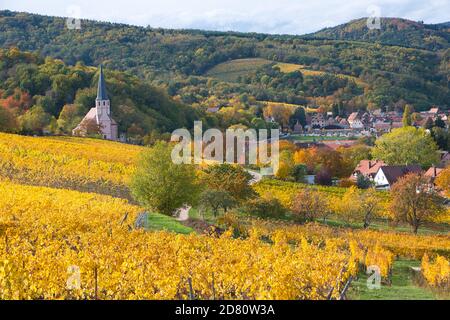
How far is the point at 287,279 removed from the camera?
10070 mm

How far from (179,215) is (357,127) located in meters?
80.7

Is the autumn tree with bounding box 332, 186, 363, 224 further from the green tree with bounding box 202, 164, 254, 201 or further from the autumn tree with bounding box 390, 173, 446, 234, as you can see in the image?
the green tree with bounding box 202, 164, 254, 201

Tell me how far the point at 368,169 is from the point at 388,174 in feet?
12.1

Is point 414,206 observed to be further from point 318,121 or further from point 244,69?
point 244,69

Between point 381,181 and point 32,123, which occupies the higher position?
→ point 32,123

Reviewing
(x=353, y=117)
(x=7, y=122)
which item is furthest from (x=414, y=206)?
(x=353, y=117)

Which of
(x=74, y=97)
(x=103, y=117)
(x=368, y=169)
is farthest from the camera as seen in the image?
(x=74, y=97)

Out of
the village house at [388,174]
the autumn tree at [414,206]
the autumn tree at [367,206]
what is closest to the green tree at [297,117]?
the village house at [388,174]

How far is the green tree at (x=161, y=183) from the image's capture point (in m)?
25.2

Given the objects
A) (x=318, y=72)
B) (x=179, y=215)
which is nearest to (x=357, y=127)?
(x=318, y=72)

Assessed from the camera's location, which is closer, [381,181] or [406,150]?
[381,181]

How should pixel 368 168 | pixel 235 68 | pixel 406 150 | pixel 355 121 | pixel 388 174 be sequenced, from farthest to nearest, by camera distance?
pixel 235 68 < pixel 355 121 < pixel 406 150 < pixel 368 168 < pixel 388 174

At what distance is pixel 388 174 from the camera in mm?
48500

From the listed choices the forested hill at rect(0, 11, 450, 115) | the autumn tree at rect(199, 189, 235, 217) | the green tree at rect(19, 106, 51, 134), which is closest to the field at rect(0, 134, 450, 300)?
the autumn tree at rect(199, 189, 235, 217)
